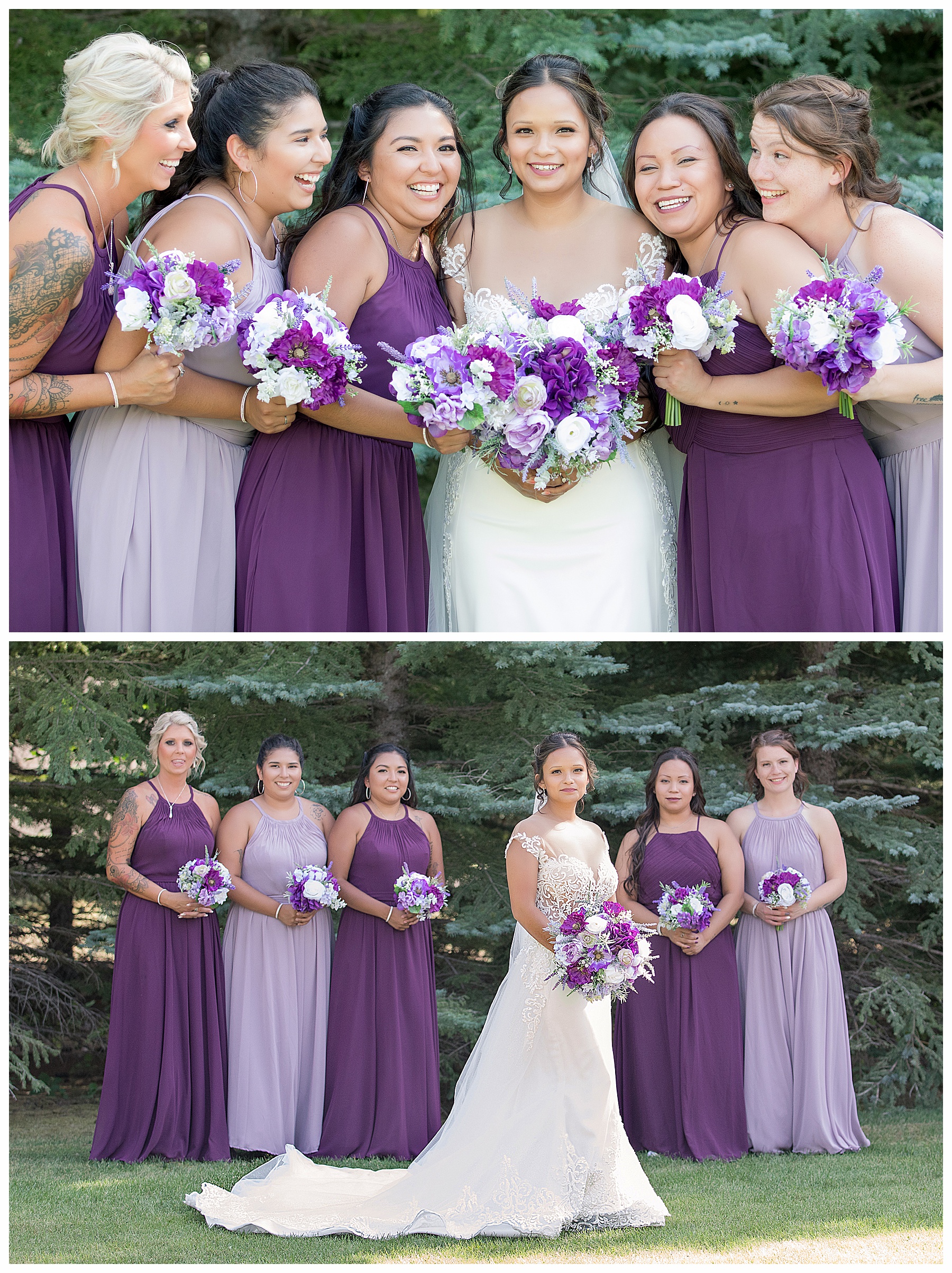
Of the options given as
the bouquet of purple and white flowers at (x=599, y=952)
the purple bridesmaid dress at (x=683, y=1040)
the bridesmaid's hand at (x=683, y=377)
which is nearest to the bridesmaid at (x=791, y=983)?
the purple bridesmaid dress at (x=683, y=1040)

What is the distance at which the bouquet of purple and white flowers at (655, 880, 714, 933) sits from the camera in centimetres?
675

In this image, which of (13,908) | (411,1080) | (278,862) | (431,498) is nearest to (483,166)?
(431,498)

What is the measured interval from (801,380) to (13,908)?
7.12m

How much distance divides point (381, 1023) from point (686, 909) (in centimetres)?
183

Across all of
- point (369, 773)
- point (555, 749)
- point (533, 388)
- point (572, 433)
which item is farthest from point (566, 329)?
point (369, 773)

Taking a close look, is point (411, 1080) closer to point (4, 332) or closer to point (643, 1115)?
point (643, 1115)

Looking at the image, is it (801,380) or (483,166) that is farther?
(483,166)

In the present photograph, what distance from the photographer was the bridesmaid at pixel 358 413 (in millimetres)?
4969

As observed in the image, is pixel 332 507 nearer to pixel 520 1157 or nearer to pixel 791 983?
pixel 520 1157

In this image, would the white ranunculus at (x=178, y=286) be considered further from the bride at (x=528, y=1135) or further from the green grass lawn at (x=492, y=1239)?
the green grass lawn at (x=492, y=1239)

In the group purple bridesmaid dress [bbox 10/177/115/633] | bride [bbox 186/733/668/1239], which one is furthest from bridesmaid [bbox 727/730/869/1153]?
purple bridesmaid dress [bbox 10/177/115/633]

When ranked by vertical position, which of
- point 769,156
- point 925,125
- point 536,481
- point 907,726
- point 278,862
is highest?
point 925,125

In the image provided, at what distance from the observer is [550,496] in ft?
17.4

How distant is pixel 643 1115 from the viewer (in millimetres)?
6980
